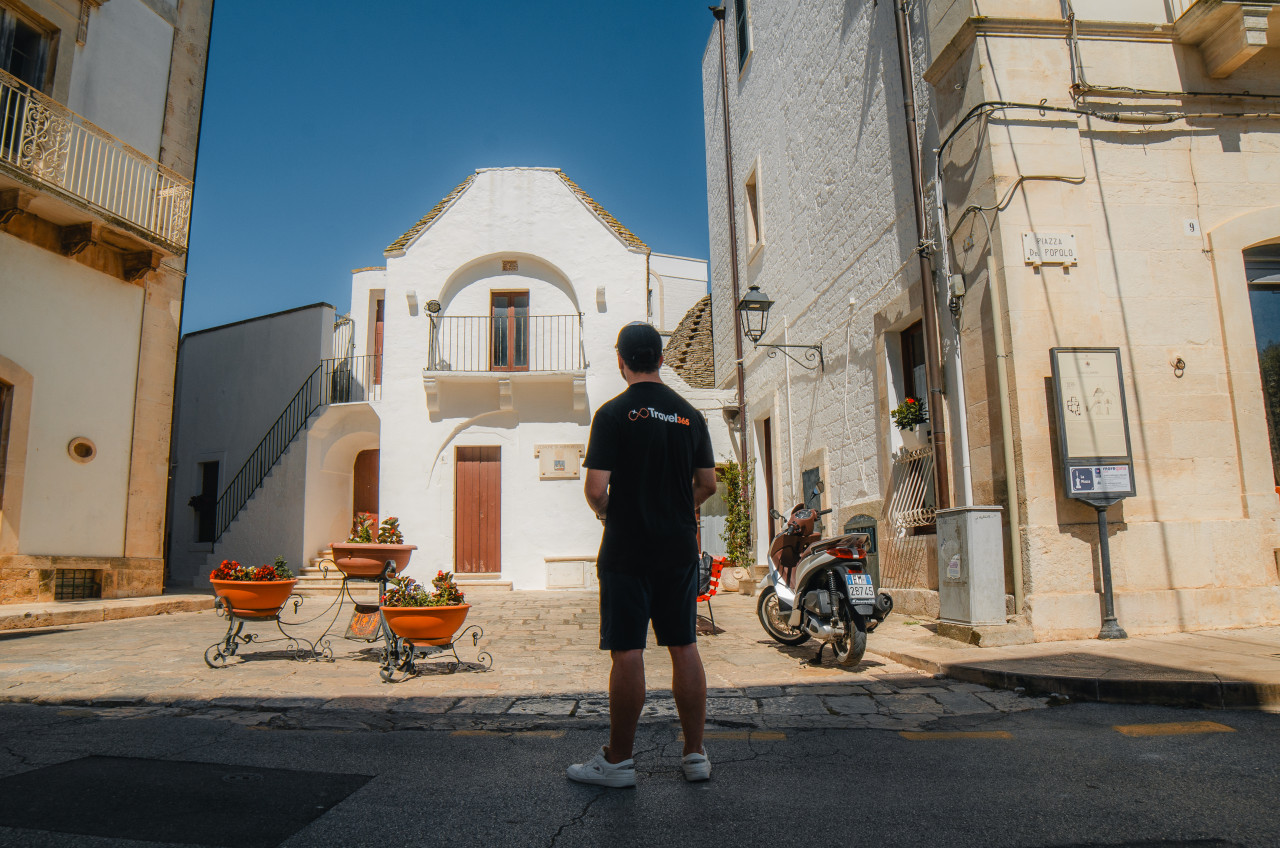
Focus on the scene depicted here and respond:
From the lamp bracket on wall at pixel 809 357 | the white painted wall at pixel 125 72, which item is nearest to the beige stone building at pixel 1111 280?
the lamp bracket on wall at pixel 809 357

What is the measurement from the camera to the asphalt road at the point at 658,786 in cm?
239

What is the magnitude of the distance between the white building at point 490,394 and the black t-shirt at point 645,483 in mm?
12152

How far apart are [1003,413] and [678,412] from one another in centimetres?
439

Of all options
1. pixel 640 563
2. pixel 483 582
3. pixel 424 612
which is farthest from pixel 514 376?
pixel 640 563

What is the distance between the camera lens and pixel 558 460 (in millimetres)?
15562

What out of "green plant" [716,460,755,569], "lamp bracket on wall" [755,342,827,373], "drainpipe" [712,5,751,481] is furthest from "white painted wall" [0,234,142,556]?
"drainpipe" [712,5,751,481]

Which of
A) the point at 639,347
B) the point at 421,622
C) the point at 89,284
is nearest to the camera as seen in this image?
the point at 639,347

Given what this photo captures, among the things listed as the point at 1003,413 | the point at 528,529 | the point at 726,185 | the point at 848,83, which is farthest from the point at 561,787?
the point at 726,185

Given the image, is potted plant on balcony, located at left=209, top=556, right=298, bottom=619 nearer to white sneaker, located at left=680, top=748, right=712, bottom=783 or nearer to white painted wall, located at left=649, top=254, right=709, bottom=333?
white sneaker, located at left=680, top=748, right=712, bottom=783

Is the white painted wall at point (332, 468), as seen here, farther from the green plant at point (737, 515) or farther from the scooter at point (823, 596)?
the scooter at point (823, 596)

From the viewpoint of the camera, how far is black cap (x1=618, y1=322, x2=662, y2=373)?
124 inches

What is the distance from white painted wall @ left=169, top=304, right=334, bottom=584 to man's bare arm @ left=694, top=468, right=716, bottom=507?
50.3ft

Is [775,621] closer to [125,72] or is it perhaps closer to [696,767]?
[696,767]

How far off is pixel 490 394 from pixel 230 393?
25.1 ft
